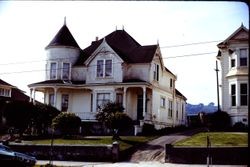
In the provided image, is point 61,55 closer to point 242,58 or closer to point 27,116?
point 27,116

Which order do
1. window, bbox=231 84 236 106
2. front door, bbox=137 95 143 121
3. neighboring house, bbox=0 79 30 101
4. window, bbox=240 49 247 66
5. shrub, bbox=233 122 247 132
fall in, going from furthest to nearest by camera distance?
1. neighboring house, bbox=0 79 30 101
2. front door, bbox=137 95 143 121
3. window, bbox=231 84 236 106
4. window, bbox=240 49 247 66
5. shrub, bbox=233 122 247 132

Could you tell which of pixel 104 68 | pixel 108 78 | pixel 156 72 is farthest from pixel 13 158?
pixel 156 72

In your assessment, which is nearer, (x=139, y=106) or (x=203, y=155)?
(x=203, y=155)

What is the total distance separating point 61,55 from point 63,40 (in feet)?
3.98

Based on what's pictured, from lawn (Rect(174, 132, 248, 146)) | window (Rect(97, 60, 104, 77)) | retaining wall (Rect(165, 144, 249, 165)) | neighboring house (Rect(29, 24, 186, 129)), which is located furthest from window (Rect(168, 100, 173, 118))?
retaining wall (Rect(165, 144, 249, 165))

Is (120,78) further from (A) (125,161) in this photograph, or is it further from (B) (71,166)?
(B) (71,166)

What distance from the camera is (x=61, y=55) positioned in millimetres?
33531

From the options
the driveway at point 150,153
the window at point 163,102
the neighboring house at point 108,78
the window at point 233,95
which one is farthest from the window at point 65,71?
the window at point 233,95

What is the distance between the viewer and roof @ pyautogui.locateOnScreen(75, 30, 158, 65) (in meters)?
31.4

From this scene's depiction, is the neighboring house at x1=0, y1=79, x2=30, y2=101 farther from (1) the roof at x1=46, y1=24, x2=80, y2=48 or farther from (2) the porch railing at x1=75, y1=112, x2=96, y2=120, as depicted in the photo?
(2) the porch railing at x1=75, y1=112, x2=96, y2=120

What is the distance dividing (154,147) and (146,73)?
1059 centimetres

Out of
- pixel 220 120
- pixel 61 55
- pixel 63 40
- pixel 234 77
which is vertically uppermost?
pixel 63 40

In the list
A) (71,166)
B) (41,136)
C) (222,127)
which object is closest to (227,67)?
(222,127)

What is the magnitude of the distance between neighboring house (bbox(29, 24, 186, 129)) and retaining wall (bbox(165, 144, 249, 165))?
11297 mm
